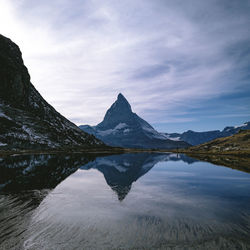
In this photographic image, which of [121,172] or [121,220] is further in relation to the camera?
[121,172]

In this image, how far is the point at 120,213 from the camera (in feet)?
71.7

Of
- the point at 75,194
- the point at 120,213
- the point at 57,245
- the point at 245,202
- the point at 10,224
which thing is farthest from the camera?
the point at 75,194

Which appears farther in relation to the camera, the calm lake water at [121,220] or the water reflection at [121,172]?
the water reflection at [121,172]

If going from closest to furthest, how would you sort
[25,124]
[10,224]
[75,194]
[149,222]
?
[10,224] < [149,222] < [75,194] < [25,124]

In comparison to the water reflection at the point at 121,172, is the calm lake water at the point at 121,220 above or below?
above

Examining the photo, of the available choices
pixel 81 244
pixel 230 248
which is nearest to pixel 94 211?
pixel 81 244

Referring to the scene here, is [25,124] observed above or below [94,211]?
above

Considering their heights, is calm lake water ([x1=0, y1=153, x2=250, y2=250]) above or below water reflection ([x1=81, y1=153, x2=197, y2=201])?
above

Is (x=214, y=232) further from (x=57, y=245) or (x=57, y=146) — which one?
(x=57, y=146)

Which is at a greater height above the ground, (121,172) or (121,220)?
(121,220)

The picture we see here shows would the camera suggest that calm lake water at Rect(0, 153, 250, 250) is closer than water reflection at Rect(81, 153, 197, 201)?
Yes

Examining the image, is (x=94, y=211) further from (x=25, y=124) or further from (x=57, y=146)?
(x=25, y=124)

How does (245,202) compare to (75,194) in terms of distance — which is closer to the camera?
(245,202)

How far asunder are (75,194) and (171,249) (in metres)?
20.6
